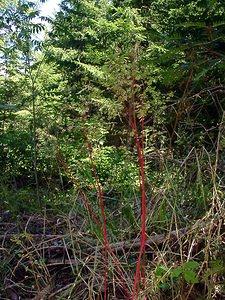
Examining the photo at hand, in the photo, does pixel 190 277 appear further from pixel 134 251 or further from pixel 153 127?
pixel 153 127

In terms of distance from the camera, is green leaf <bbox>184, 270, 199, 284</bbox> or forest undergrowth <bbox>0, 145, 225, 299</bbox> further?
forest undergrowth <bbox>0, 145, 225, 299</bbox>

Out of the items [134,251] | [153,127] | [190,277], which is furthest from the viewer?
[153,127]

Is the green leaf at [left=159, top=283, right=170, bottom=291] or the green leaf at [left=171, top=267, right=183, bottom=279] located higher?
the green leaf at [left=171, top=267, right=183, bottom=279]

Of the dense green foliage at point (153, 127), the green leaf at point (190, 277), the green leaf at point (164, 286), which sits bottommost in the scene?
the green leaf at point (164, 286)

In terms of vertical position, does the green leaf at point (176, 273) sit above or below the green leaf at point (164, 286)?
above

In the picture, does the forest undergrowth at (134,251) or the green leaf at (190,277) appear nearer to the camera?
the green leaf at (190,277)

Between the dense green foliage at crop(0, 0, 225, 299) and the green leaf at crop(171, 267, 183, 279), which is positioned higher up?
the dense green foliage at crop(0, 0, 225, 299)

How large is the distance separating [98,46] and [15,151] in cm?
362

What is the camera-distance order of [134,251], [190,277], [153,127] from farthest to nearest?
1. [153,127]
2. [134,251]
3. [190,277]

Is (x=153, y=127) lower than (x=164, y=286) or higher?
higher

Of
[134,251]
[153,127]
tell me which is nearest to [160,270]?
[134,251]

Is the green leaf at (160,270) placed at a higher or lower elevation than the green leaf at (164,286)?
higher

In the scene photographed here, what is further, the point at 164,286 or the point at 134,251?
the point at 134,251

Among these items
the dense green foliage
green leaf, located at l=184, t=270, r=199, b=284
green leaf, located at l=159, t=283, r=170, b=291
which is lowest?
green leaf, located at l=159, t=283, r=170, b=291
